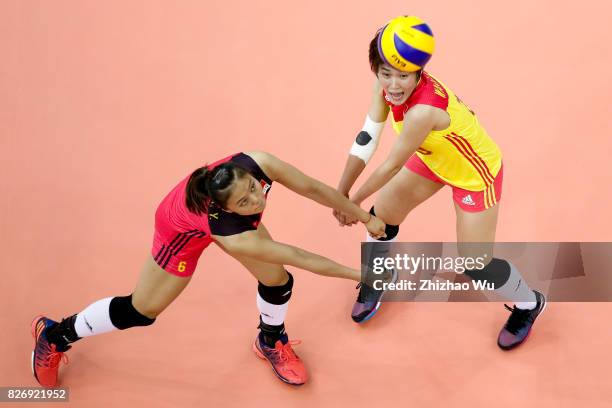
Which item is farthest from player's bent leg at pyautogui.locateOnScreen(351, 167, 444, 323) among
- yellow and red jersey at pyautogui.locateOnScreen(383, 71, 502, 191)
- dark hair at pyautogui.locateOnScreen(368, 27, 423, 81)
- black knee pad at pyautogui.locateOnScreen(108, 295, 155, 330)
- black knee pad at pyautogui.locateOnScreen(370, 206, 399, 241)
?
black knee pad at pyautogui.locateOnScreen(108, 295, 155, 330)

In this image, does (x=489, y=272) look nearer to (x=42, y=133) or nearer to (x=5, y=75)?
(x=42, y=133)

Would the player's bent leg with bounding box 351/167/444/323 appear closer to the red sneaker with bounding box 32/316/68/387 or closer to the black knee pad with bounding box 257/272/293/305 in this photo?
the black knee pad with bounding box 257/272/293/305

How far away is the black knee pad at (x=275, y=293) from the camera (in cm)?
334

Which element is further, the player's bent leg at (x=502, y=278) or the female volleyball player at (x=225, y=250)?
the player's bent leg at (x=502, y=278)

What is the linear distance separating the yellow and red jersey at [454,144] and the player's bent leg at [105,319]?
1.17 m

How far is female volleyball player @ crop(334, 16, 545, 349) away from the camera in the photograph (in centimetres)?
285

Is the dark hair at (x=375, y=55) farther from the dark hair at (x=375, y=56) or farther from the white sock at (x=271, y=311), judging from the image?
the white sock at (x=271, y=311)

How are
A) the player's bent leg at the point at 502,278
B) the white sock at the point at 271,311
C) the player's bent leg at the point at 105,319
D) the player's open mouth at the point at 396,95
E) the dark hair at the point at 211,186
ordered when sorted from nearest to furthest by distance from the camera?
the dark hair at the point at 211,186
the player's open mouth at the point at 396,95
the player's bent leg at the point at 105,319
the player's bent leg at the point at 502,278
the white sock at the point at 271,311

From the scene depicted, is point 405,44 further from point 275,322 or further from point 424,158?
point 275,322

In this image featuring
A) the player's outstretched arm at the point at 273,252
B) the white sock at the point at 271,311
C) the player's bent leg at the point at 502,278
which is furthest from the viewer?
the white sock at the point at 271,311

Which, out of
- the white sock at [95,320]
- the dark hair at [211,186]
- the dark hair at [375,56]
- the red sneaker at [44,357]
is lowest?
the red sneaker at [44,357]

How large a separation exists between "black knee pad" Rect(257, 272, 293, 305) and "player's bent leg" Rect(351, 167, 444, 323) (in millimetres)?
573

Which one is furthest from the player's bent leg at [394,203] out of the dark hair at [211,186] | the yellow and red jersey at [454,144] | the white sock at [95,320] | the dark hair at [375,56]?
the white sock at [95,320]

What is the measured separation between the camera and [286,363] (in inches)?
141
